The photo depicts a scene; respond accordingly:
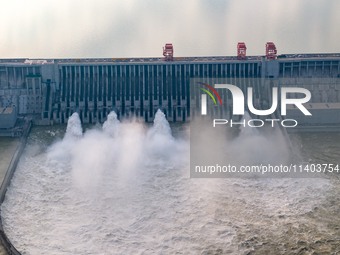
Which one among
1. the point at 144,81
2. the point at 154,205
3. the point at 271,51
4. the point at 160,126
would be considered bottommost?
the point at 154,205

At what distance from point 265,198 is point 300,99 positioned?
2572 cm

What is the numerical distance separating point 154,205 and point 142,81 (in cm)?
2829

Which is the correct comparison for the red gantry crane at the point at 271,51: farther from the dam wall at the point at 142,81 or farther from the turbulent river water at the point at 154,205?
the turbulent river water at the point at 154,205

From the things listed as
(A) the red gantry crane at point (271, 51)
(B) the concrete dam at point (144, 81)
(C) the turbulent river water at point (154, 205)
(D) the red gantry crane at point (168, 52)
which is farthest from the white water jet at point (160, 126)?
(A) the red gantry crane at point (271, 51)

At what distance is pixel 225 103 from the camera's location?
70438mm

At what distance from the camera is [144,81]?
72.4 m

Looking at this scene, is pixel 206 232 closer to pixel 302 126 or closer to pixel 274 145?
pixel 274 145

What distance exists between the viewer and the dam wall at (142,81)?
70.4 meters

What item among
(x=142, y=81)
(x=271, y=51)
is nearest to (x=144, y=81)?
(x=142, y=81)

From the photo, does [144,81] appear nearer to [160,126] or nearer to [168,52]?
[168,52]

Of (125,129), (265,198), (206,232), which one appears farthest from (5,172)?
(265,198)

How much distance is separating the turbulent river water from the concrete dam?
10.2 meters

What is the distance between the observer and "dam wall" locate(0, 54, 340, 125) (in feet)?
231

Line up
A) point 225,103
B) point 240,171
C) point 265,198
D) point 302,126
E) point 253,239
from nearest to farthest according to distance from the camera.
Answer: point 253,239 < point 265,198 < point 240,171 < point 302,126 < point 225,103
